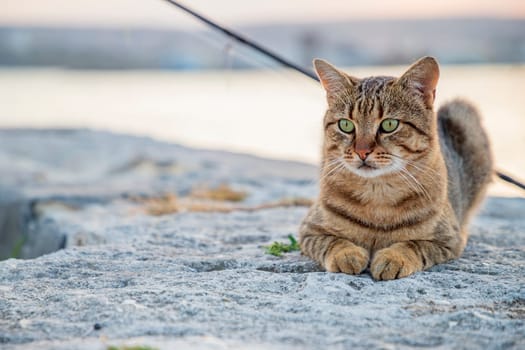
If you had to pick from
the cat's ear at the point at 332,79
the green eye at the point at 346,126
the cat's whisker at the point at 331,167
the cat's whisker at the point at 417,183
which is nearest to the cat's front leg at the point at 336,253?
the cat's whisker at the point at 331,167

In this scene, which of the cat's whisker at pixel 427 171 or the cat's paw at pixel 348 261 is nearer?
the cat's paw at pixel 348 261

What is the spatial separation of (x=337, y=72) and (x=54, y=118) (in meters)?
9.38

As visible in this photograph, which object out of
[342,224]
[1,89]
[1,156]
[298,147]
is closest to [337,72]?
[342,224]

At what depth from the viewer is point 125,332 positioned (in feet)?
9.45

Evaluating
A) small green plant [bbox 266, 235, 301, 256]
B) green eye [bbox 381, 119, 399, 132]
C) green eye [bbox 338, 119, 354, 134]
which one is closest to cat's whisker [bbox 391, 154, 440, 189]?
green eye [bbox 381, 119, 399, 132]

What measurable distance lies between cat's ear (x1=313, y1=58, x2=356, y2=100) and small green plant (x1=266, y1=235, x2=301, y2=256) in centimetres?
81

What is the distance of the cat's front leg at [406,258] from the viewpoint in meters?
3.61


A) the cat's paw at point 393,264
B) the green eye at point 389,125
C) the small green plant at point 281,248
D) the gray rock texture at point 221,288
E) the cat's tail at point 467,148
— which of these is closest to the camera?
the gray rock texture at point 221,288

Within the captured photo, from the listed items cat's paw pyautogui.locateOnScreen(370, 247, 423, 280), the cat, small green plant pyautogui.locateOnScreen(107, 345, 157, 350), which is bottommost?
small green plant pyautogui.locateOnScreen(107, 345, 157, 350)

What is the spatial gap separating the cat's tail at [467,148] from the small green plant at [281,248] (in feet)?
4.12

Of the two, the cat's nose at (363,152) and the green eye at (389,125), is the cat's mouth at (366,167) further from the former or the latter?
the green eye at (389,125)

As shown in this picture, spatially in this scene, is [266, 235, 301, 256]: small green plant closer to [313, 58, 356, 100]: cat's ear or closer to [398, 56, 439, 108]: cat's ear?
[313, 58, 356, 100]: cat's ear

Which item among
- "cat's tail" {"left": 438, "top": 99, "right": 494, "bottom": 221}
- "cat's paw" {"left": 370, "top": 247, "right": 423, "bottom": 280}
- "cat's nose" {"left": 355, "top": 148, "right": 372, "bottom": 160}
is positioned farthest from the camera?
"cat's tail" {"left": 438, "top": 99, "right": 494, "bottom": 221}

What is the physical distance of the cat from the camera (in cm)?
381
